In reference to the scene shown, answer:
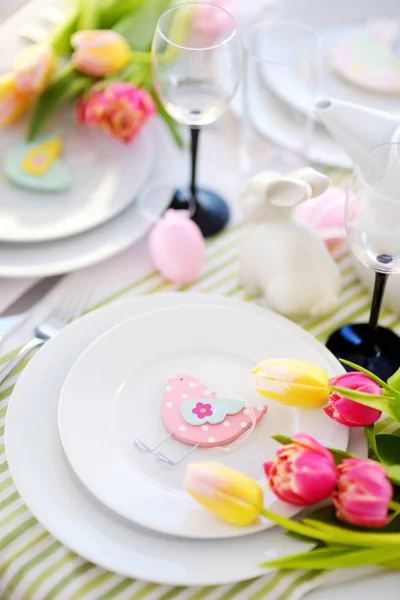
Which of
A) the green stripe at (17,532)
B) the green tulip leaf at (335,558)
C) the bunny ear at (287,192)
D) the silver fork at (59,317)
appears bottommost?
the green stripe at (17,532)

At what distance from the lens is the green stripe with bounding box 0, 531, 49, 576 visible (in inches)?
24.8

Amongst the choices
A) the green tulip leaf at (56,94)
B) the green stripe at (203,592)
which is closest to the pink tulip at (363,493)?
the green stripe at (203,592)

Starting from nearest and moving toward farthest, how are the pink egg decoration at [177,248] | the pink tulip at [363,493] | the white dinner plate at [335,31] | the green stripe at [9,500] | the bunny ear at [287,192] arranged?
the pink tulip at [363,493], the green stripe at [9,500], the bunny ear at [287,192], the pink egg decoration at [177,248], the white dinner plate at [335,31]

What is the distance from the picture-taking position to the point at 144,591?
61 cm

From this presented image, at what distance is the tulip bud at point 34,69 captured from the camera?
3.32ft

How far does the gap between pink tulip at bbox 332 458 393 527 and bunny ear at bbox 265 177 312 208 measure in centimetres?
31

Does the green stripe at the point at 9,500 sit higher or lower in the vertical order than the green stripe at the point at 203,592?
higher

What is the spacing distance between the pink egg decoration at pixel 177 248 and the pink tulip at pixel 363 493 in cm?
37

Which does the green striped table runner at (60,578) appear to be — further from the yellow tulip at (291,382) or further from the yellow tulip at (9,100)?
the yellow tulip at (9,100)

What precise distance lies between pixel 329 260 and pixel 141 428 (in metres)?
0.31

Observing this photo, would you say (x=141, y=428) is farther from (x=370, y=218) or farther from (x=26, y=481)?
(x=370, y=218)

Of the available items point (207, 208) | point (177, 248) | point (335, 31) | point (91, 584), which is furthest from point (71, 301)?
point (335, 31)

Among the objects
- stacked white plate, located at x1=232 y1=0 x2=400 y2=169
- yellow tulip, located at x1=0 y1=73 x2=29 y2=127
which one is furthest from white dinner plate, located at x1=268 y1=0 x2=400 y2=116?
yellow tulip, located at x1=0 y1=73 x2=29 y2=127

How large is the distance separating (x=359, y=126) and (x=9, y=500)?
0.52m
